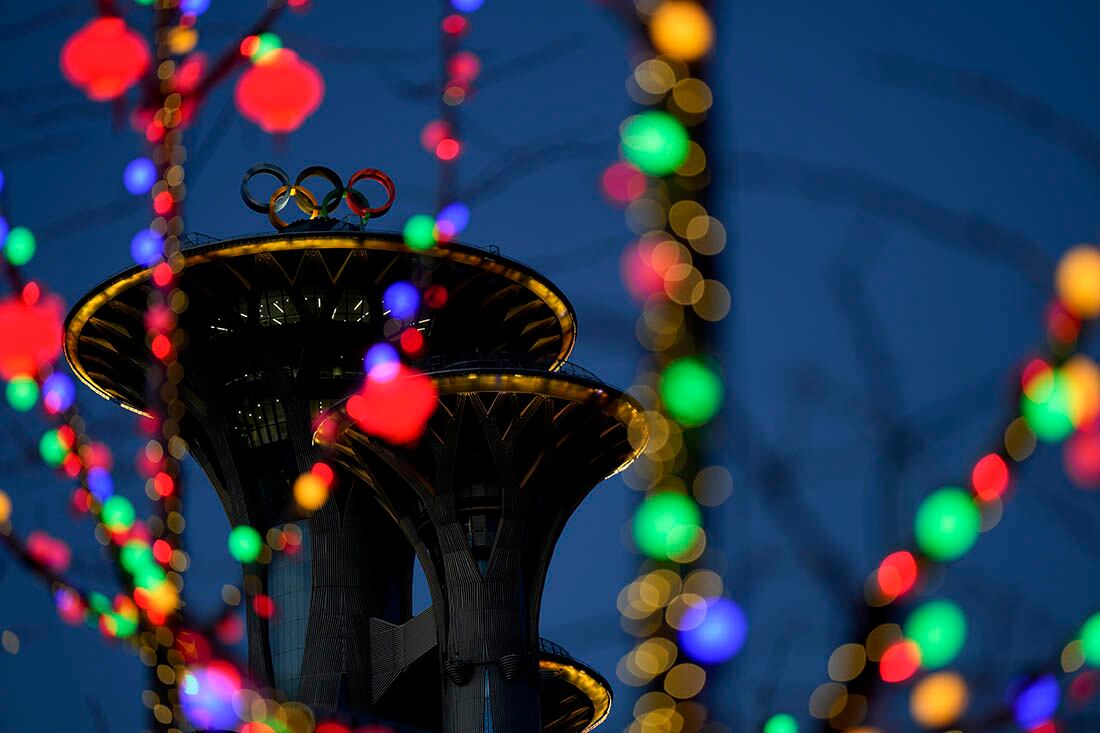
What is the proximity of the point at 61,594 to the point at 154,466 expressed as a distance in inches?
28.1

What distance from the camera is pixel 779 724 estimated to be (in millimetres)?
5879

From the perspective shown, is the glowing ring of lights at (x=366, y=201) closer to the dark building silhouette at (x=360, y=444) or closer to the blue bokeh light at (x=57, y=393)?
the dark building silhouette at (x=360, y=444)

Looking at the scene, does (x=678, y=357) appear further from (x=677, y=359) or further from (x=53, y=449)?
(x=53, y=449)

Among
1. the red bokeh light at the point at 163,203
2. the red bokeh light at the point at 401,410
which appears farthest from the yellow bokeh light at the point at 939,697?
the red bokeh light at the point at 401,410

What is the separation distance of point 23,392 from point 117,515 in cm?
87

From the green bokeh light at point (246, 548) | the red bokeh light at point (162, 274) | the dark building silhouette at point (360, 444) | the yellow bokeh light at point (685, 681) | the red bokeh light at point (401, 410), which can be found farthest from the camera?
the dark building silhouette at point (360, 444)

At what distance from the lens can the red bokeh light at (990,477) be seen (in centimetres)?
478

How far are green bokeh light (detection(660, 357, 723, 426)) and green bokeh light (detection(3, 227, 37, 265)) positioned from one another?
12.2ft

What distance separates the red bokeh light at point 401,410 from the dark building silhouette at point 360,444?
0.74 meters

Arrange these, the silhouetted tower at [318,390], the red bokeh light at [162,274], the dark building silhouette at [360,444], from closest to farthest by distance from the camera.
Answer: the red bokeh light at [162,274] → the dark building silhouette at [360,444] → the silhouetted tower at [318,390]

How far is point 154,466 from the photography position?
272 inches

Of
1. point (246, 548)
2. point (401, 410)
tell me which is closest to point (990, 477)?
point (246, 548)

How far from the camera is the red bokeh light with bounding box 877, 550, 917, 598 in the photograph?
4754 mm

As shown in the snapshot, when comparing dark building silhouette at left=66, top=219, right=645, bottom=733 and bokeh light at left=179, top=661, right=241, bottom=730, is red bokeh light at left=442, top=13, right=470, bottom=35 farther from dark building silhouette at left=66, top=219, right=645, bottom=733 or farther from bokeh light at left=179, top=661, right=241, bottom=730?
dark building silhouette at left=66, top=219, right=645, bottom=733
